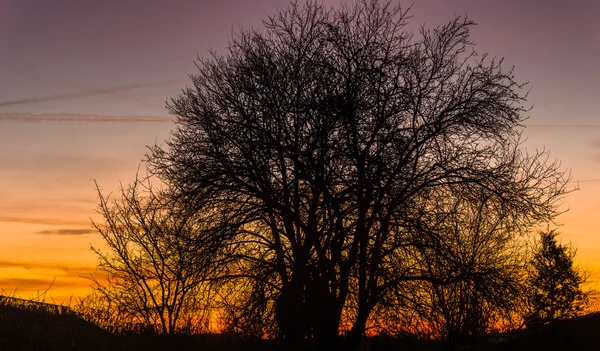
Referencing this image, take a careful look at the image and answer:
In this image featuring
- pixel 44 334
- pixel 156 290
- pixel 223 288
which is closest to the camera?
pixel 44 334

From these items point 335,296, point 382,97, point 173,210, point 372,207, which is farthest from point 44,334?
point 382,97

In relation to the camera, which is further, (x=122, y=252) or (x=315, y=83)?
(x=122, y=252)

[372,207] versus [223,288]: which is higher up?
[372,207]

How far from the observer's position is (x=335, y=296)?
16391 mm

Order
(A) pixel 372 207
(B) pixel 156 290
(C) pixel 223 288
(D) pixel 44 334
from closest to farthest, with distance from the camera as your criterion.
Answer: (D) pixel 44 334, (A) pixel 372 207, (C) pixel 223 288, (B) pixel 156 290

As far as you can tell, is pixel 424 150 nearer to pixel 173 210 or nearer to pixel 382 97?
pixel 382 97

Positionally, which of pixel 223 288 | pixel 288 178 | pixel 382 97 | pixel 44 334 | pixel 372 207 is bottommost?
pixel 44 334

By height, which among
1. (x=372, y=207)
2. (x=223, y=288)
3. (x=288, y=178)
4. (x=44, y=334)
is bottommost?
(x=44, y=334)

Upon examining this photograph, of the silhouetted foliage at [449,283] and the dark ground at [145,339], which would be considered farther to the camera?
the silhouetted foliage at [449,283]

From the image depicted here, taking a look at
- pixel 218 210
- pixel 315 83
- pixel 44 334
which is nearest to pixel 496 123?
pixel 315 83

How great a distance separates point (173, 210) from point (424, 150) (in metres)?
6.99

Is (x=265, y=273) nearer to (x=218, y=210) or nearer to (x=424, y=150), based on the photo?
(x=218, y=210)

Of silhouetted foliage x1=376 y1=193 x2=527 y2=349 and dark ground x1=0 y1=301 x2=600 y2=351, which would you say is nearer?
dark ground x1=0 y1=301 x2=600 y2=351

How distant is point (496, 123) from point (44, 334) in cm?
1216
